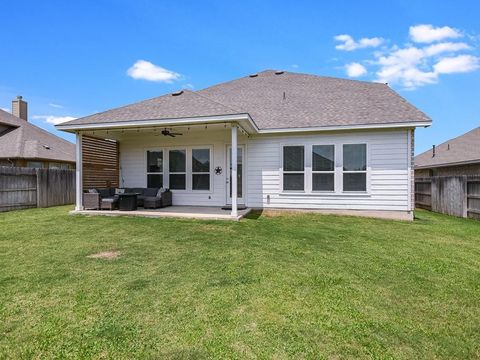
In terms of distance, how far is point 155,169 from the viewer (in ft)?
38.2

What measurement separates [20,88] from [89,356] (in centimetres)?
2701

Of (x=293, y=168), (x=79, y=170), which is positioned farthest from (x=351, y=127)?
(x=79, y=170)

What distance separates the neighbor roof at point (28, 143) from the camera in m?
16.7

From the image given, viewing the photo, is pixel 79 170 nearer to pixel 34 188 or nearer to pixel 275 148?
pixel 34 188

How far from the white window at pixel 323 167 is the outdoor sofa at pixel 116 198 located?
5264 mm

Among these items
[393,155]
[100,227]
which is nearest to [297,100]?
[393,155]

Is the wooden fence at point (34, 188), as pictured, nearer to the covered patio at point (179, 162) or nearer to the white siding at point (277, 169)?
the covered patio at point (179, 162)

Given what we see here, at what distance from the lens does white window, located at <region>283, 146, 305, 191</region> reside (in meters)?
10.0

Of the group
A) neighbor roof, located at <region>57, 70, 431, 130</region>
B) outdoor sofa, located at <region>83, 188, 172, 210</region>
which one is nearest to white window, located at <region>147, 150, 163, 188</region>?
outdoor sofa, located at <region>83, 188, 172, 210</region>

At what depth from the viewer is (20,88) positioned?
74.2 ft

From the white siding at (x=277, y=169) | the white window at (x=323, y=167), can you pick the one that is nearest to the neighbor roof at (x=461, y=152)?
the white siding at (x=277, y=169)

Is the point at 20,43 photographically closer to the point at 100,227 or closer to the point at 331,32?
the point at 100,227

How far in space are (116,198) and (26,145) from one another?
1168cm

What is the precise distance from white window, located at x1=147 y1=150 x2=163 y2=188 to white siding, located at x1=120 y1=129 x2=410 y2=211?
8.7 inches
